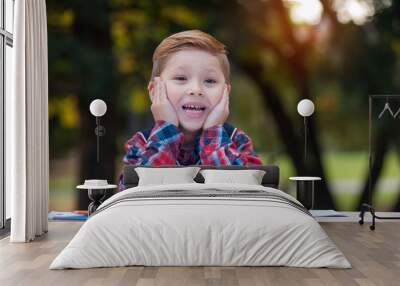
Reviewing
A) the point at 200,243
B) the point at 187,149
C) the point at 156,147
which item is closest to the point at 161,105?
the point at 156,147

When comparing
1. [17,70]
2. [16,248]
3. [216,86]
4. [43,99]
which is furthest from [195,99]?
[16,248]

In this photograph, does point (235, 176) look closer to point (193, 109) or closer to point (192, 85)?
point (193, 109)

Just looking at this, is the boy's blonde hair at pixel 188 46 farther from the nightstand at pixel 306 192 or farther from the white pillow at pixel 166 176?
the nightstand at pixel 306 192

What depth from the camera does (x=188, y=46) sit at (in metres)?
8.00

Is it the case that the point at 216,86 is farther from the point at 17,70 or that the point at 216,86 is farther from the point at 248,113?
the point at 17,70

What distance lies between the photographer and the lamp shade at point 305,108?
7727 mm

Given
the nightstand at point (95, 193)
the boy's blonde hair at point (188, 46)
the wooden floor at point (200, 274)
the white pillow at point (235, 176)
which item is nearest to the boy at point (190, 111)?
the boy's blonde hair at point (188, 46)

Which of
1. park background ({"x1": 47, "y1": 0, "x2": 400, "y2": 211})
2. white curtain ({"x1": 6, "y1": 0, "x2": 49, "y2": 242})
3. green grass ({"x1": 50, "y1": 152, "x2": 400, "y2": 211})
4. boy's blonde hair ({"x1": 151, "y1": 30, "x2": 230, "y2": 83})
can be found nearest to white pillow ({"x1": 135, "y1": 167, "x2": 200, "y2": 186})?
park background ({"x1": 47, "y1": 0, "x2": 400, "y2": 211})

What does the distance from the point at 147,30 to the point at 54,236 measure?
119 inches

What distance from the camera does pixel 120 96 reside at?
8.11 metres

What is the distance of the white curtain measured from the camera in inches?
240

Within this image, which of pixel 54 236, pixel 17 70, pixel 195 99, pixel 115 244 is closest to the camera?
pixel 115 244

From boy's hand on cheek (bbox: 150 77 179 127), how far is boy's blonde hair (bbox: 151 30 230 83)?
0.15 m

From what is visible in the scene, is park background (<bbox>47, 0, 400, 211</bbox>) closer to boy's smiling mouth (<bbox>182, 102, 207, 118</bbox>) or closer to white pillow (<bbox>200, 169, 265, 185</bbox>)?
boy's smiling mouth (<bbox>182, 102, 207, 118</bbox>)
